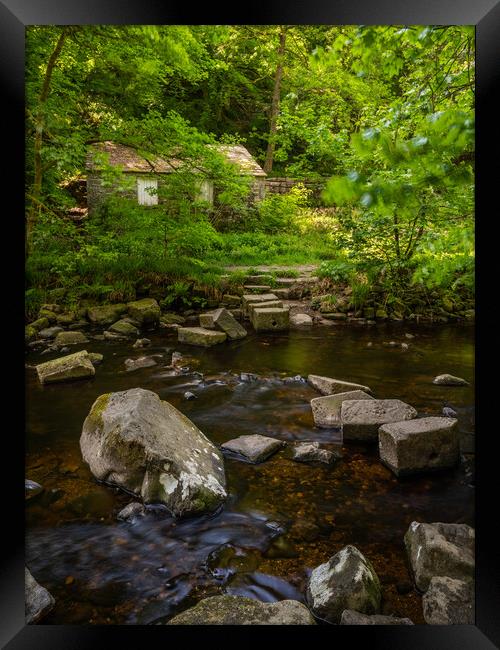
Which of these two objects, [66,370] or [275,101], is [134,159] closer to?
[66,370]

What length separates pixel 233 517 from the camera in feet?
9.86

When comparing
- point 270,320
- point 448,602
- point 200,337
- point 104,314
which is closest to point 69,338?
point 104,314

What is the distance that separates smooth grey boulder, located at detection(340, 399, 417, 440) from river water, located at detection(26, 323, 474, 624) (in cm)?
12

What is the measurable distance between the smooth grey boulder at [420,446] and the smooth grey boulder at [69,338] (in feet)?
18.0

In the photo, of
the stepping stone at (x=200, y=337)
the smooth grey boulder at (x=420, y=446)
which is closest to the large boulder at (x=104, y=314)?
the stepping stone at (x=200, y=337)

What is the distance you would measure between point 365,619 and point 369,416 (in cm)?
218

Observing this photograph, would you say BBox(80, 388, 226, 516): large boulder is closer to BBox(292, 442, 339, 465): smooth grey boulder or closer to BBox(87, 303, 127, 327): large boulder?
BBox(292, 442, 339, 465): smooth grey boulder

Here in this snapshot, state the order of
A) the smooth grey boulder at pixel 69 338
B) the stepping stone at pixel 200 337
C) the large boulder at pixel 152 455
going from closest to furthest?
1. the large boulder at pixel 152 455
2. the smooth grey boulder at pixel 69 338
3. the stepping stone at pixel 200 337

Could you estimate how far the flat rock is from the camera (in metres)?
9.07

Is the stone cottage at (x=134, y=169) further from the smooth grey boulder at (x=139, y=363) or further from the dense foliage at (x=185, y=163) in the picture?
the smooth grey boulder at (x=139, y=363)

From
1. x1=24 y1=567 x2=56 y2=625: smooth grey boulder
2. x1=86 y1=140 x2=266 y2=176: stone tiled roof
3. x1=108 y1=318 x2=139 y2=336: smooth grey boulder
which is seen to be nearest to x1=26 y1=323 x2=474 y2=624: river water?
x1=24 y1=567 x2=56 y2=625: smooth grey boulder

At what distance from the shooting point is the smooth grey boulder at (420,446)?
3436 millimetres
